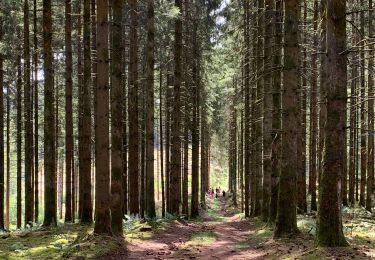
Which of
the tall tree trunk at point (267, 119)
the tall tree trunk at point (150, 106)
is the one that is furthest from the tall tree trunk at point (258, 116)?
the tall tree trunk at point (150, 106)

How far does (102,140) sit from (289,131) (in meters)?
4.97

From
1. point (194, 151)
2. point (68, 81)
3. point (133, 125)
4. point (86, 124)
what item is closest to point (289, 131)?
point (86, 124)

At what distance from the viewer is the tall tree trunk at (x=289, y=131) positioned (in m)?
11.4

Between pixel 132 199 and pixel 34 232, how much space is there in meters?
5.26

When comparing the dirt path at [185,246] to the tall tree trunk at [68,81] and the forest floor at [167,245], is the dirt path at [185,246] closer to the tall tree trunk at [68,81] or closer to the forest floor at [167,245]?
the forest floor at [167,245]

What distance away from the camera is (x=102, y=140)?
11461 mm

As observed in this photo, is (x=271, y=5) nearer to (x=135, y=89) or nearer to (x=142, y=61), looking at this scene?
(x=135, y=89)

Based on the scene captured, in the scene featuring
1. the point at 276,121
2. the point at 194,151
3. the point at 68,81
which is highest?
the point at 68,81

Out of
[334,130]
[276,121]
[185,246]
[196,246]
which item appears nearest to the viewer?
[334,130]

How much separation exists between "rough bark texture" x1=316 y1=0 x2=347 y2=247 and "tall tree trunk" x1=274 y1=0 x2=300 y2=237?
8.74 feet

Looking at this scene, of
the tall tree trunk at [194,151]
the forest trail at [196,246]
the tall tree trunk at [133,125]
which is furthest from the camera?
the tall tree trunk at [194,151]

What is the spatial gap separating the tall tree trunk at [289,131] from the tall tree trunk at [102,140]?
464 cm

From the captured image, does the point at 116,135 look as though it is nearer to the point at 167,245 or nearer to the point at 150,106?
the point at 167,245

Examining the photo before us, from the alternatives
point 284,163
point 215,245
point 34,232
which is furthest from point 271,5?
point 34,232
